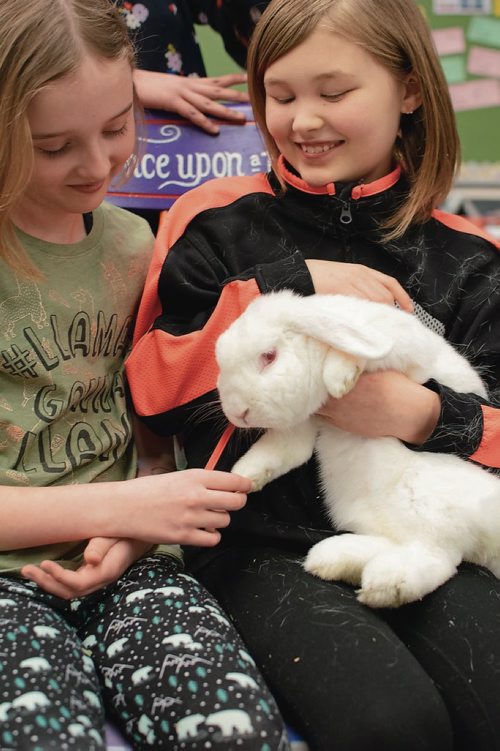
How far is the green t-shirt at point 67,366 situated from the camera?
1.09 meters

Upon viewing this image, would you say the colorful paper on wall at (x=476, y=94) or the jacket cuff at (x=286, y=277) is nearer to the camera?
the jacket cuff at (x=286, y=277)

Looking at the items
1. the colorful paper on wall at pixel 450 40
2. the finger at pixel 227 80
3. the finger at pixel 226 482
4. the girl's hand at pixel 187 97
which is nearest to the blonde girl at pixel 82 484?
the finger at pixel 226 482

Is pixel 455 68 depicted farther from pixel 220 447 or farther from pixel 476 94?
pixel 220 447

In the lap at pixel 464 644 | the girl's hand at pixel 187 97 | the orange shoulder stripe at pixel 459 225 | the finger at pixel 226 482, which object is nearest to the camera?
the lap at pixel 464 644

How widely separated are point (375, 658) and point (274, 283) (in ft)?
1.56

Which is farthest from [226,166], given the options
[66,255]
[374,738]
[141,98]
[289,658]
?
[374,738]

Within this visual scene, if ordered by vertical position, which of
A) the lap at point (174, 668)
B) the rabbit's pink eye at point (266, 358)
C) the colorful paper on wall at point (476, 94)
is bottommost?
the lap at point (174, 668)

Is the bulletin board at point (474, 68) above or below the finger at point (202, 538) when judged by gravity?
above

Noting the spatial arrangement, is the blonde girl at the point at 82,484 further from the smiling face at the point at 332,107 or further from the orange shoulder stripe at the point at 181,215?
the smiling face at the point at 332,107

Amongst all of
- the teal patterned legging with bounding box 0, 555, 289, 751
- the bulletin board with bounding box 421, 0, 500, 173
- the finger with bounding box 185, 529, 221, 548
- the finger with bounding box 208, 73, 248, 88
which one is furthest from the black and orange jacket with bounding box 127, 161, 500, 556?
the bulletin board with bounding box 421, 0, 500, 173

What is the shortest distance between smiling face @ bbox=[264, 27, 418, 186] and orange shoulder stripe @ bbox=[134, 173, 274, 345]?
8 centimetres

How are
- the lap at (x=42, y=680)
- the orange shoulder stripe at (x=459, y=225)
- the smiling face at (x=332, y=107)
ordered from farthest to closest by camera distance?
the orange shoulder stripe at (x=459, y=225), the smiling face at (x=332, y=107), the lap at (x=42, y=680)

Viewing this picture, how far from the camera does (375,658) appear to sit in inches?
36.4

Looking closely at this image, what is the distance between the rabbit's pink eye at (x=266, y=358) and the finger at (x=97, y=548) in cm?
28
